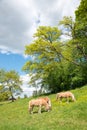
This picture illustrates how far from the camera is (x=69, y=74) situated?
5253 cm

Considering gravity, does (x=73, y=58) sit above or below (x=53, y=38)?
below

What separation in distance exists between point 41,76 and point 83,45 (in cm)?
1151

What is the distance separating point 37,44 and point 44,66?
4.28 metres

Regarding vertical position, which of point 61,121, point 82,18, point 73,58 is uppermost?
point 82,18

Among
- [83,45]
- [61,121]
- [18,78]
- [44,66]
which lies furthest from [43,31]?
[61,121]

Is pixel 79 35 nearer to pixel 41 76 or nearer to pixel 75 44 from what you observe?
pixel 75 44

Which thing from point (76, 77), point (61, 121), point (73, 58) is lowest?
point (61, 121)

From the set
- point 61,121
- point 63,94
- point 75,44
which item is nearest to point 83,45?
point 75,44

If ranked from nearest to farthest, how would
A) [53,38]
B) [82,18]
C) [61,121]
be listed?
[61,121]
[82,18]
[53,38]

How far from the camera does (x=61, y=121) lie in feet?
66.9

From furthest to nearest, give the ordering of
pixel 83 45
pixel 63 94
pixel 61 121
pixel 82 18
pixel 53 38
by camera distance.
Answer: pixel 53 38, pixel 83 45, pixel 82 18, pixel 63 94, pixel 61 121

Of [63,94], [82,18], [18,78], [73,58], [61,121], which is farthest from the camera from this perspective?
[18,78]

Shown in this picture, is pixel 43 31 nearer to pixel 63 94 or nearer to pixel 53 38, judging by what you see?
pixel 53 38

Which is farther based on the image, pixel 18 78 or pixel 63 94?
pixel 18 78
